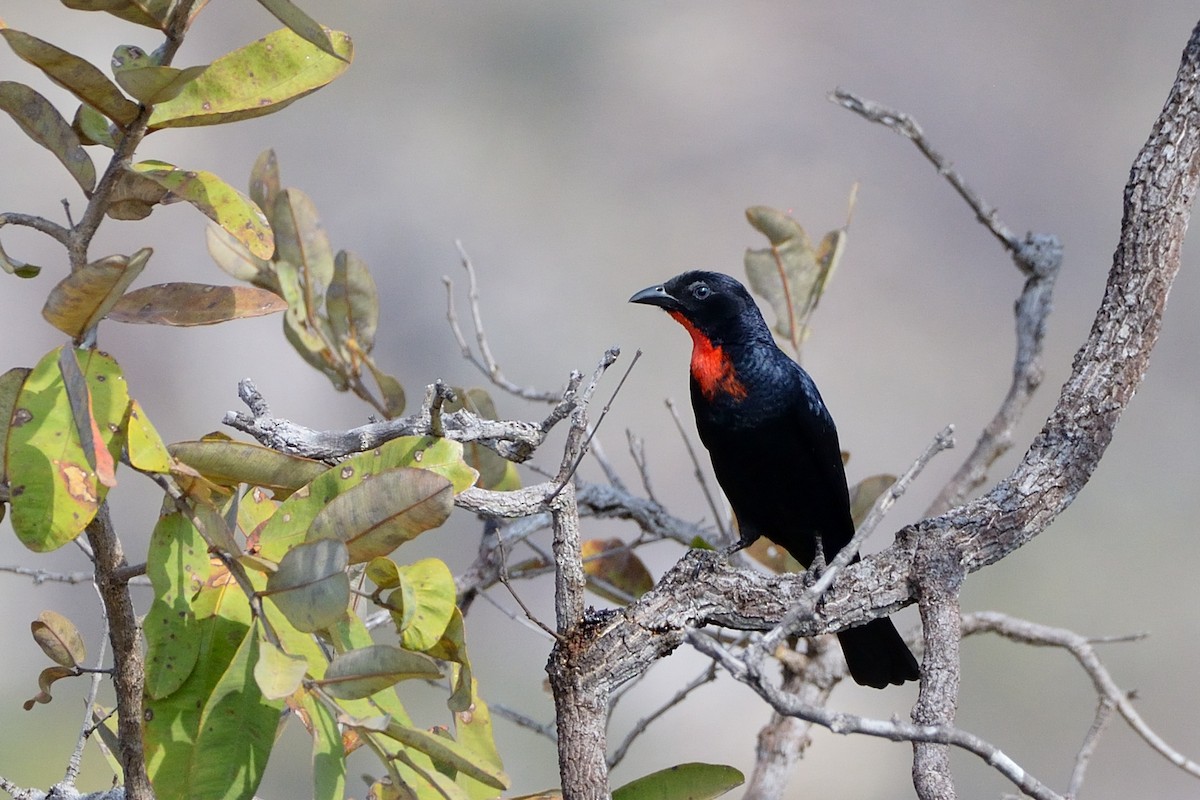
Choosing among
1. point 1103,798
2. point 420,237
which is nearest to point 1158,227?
point 1103,798

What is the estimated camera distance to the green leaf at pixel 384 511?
4.96ft

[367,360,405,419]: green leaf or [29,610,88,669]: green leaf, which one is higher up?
[367,360,405,419]: green leaf

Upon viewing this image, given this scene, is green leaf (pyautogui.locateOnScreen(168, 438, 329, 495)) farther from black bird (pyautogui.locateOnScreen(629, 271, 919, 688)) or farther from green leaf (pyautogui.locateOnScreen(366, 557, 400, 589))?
black bird (pyautogui.locateOnScreen(629, 271, 919, 688))

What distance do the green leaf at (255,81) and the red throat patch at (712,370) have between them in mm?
2009

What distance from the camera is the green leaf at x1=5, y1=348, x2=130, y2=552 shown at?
1386 millimetres

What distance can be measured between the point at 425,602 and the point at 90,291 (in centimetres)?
61

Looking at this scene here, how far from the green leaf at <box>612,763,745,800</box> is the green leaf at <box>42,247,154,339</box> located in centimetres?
114

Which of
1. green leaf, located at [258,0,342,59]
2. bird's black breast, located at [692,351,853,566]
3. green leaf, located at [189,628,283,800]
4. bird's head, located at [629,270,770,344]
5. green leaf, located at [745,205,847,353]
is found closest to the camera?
green leaf, located at [258,0,342,59]

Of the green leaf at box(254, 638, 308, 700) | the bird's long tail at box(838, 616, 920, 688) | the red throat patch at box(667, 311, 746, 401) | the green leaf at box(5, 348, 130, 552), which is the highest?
the red throat patch at box(667, 311, 746, 401)

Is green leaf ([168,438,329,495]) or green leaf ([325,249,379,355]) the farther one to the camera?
green leaf ([325,249,379,355])

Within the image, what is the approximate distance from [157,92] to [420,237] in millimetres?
9804

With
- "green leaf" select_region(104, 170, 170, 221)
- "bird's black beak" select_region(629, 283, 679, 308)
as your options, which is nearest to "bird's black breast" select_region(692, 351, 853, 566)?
"bird's black beak" select_region(629, 283, 679, 308)

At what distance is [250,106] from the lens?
1.63 m

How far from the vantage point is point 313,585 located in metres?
1.42
